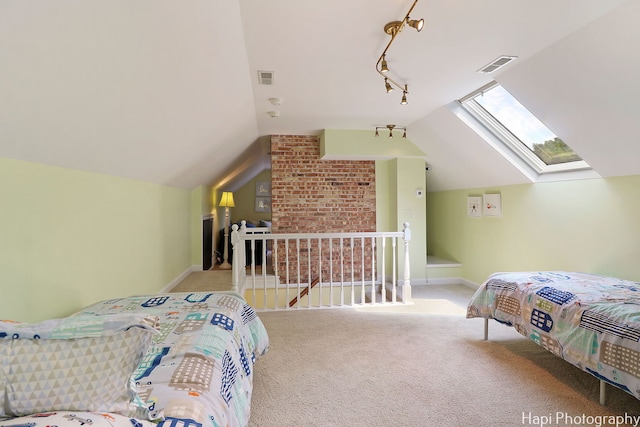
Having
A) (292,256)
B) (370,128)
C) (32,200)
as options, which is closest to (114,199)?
(32,200)

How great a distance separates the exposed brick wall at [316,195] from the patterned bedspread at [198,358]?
2.86 m

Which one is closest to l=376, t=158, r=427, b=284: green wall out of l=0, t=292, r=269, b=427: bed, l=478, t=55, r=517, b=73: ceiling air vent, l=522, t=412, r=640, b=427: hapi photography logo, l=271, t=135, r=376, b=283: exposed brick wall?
l=271, t=135, r=376, b=283: exposed brick wall

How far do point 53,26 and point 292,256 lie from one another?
14.0ft

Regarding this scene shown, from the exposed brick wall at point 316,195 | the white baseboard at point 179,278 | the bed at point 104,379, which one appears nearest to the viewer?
the bed at point 104,379

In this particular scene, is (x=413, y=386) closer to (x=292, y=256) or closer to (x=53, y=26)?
(x=53, y=26)

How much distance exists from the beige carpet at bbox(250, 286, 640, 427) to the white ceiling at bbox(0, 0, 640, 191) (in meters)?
1.88

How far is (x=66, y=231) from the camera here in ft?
7.19

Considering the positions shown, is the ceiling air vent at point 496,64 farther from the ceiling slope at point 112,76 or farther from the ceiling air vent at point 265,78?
the ceiling slope at point 112,76

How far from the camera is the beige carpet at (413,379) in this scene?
1884mm

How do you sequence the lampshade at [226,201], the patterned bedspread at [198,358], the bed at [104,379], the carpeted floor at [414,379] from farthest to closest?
the lampshade at [226,201], the carpeted floor at [414,379], the patterned bedspread at [198,358], the bed at [104,379]

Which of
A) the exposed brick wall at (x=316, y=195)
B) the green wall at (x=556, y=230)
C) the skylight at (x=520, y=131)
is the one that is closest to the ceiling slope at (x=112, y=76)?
the exposed brick wall at (x=316, y=195)

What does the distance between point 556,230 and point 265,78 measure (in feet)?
11.1

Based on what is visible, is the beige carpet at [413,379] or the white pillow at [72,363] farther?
the beige carpet at [413,379]

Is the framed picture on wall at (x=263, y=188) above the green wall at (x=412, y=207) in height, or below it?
above
